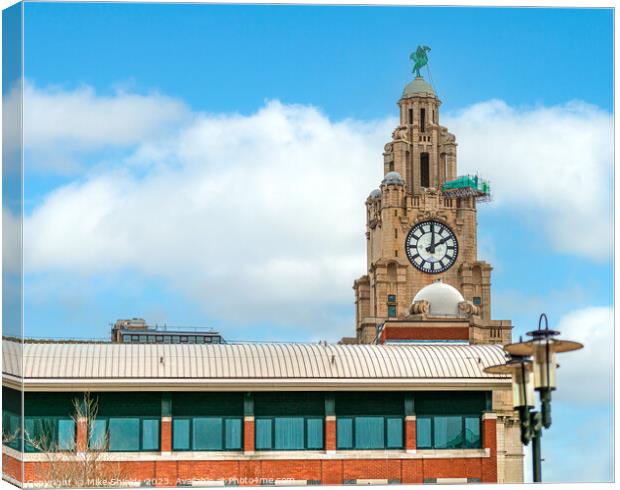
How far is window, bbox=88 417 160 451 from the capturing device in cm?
7131

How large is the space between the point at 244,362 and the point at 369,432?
21.2 ft

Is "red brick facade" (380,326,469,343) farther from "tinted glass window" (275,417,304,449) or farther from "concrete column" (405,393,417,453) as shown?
"tinted glass window" (275,417,304,449)

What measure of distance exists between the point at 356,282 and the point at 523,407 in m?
130

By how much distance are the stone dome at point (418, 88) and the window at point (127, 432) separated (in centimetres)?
10196

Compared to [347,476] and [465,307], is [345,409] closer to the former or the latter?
[347,476]

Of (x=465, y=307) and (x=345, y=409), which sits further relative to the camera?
(x=465, y=307)

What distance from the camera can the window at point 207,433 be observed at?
2840 inches

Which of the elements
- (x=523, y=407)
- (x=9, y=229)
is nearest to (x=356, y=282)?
(x=9, y=229)

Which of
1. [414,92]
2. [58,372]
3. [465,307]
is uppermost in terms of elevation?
[414,92]

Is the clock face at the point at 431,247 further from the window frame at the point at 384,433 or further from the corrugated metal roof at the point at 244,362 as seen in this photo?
the window frame at the point at 384,433

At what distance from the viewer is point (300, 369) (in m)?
72.9

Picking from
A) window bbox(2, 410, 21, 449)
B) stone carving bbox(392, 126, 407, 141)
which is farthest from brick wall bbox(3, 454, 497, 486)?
stone carving bbox(392, 126, 407, 141)

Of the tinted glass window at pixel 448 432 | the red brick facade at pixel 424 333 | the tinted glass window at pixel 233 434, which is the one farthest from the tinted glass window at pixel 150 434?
the red brick facade at pixel 424 333

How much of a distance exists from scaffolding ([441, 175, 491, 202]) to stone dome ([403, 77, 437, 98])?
10512mm
